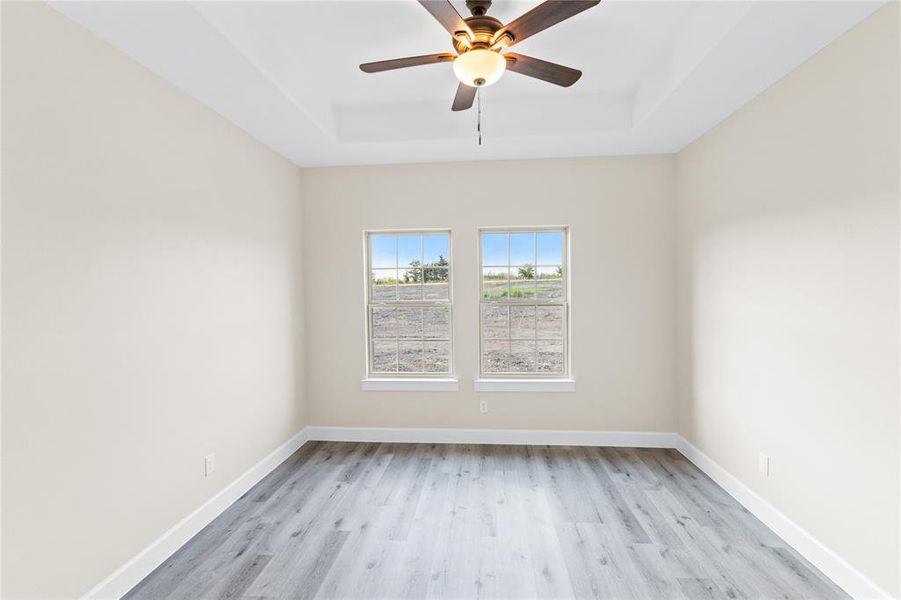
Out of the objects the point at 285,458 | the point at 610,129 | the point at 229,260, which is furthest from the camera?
the point at 285,458

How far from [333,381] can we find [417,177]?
2140mm

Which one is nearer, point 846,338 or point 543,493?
point 846,338

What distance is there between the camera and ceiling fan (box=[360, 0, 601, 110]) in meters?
1.67

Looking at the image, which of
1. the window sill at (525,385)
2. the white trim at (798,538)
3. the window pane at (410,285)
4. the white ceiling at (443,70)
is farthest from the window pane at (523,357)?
the white ceiling at (443,70)

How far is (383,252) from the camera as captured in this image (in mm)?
4133

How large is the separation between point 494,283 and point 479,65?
2327 millimetres

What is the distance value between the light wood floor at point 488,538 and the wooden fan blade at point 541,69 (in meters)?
2.58

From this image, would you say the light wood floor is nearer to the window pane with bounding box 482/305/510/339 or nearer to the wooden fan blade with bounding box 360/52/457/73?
the window pane with bounding box 482/305/510/339

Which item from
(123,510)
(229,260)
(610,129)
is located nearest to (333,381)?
(229,260)

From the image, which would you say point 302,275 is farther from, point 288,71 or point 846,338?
point 846,338

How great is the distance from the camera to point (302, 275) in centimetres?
404

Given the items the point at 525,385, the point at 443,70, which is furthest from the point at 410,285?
the point at 443,70

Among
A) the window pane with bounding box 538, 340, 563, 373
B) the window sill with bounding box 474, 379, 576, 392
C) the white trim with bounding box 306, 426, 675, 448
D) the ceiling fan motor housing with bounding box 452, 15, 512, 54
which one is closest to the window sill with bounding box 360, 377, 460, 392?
the window sill with bounding box 474, 379, 576, 392

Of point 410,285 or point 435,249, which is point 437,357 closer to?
point 410,285
